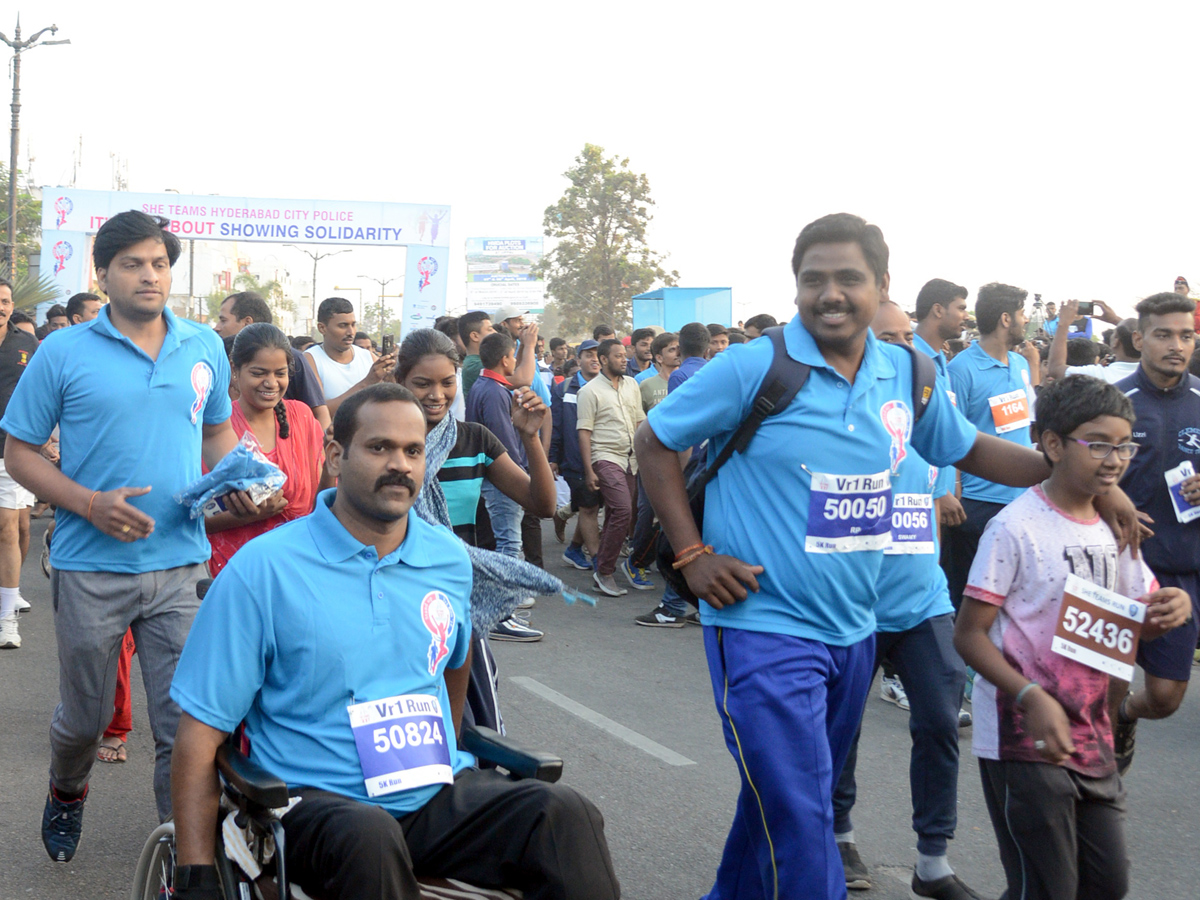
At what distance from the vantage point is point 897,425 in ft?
10.5

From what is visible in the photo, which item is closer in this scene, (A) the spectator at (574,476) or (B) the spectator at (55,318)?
(A) the spectator at (574,476)

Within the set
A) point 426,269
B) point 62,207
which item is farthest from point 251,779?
point 62,207

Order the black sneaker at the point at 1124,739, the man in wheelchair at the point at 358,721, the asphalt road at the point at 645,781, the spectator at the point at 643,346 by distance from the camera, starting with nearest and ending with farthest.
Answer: the man in wheelchair at the point at 358,721 → the asphalt road at the point at 645,781 → the black sneaker at the point at 1124,739 → the spectator at the point at 643,346

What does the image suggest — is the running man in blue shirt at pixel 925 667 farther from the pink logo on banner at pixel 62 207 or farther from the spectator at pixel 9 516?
the pink logo on banner at pixel 62 207

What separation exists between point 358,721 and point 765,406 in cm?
122

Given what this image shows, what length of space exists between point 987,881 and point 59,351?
3585 mm

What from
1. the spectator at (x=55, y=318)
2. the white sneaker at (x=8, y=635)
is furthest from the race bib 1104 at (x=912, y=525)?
the spectator at (x=55, y=318)

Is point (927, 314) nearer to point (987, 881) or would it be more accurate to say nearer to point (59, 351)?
point (987, 881)

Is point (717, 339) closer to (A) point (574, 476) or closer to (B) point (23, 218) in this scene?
(A) point (574, 476)

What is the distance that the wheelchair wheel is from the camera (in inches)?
113

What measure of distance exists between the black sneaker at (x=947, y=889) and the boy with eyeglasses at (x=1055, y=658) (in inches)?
36.1

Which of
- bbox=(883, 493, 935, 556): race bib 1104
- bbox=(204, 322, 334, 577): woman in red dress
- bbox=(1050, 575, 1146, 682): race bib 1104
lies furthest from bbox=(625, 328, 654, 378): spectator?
bbox=(1050, 575, 1146, 682): race bib 1104

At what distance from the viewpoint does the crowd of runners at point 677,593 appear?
8.78ft

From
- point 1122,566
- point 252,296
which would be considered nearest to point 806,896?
point 1122,566
